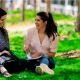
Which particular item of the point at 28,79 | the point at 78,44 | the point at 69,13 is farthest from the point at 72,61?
the point at 69,13

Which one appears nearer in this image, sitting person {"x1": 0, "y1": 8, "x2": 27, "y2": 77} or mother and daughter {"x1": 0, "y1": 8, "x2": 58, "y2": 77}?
sitting person {"x1": 0, "y1": 8, "x2": 27, "y2": 77}

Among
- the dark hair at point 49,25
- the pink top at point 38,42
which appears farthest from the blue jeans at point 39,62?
the dark hair at point 49,25

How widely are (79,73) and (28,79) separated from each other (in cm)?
129

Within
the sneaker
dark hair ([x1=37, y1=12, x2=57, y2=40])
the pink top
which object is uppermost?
dark hair ([x1=37, y1=12, x2=57, y2=40])

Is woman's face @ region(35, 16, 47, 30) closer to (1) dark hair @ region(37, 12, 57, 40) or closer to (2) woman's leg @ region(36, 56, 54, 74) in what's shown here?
(1) dark hair @ region(37, 12, 57, 40)

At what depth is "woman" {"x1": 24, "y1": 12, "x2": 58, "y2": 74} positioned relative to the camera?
9.36m

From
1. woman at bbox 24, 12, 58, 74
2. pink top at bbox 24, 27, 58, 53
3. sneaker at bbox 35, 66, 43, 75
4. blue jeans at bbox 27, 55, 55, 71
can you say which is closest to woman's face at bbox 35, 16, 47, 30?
woman at bbox 24, 12, 58, 74

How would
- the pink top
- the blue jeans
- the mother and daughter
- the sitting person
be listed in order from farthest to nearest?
the pink top → the mother and daughter → the blue jeans → the sitting person

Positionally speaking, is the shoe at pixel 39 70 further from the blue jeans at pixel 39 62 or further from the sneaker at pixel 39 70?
the blue jeans at pixel 39 62

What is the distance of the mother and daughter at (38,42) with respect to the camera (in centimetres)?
931

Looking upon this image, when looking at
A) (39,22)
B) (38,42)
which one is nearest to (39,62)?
(38,42)

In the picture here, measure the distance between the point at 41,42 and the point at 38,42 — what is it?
8cm

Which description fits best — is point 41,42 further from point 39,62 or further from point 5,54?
point 5,54

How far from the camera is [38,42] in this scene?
955 centimetres
